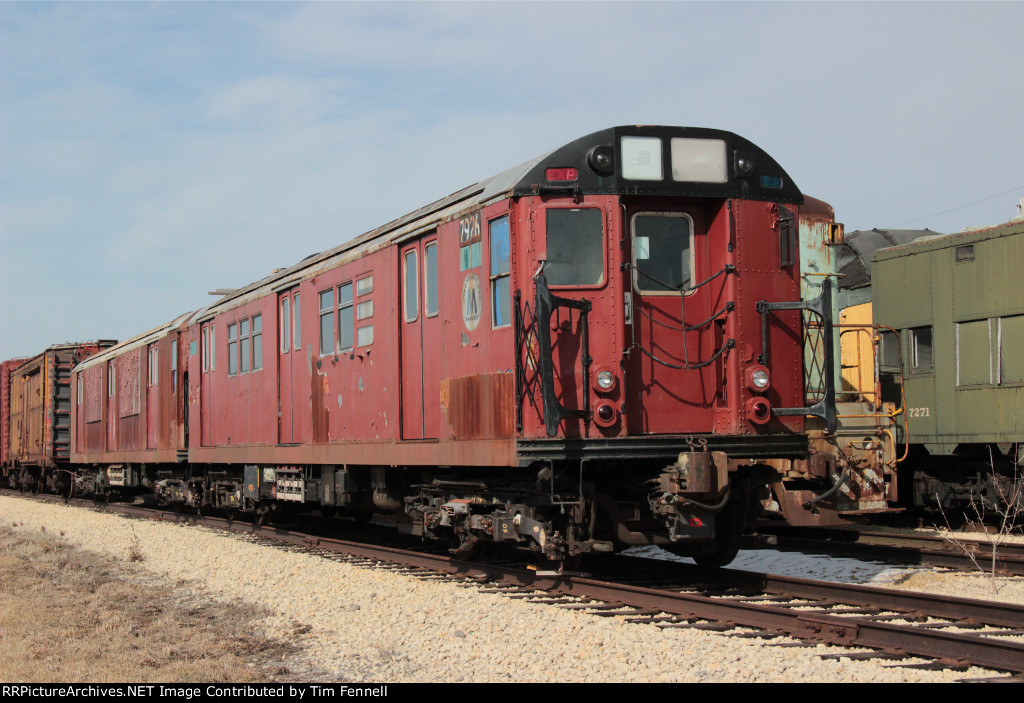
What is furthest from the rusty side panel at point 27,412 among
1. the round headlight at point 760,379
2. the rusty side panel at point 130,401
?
the round headlight at point 760,379

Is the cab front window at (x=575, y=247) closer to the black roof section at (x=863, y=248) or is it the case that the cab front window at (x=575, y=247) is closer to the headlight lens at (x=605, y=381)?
the headlight lens at (x=605, y=381)

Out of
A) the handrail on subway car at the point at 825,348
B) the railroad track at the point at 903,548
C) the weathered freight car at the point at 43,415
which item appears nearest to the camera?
the handrail on subway car at the point at 825,348

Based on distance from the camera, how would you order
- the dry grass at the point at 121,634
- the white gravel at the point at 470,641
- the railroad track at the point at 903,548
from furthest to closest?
the railroad track at the point at 903,548, the dry grass at the point at 121,634, the white gravel at the point at 470,641

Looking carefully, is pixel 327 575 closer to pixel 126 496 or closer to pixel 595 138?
pixel 595 138

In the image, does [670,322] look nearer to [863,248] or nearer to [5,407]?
[863,248]

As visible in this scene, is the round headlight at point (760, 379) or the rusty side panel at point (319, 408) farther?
the rusty side panel at point (319, 408)

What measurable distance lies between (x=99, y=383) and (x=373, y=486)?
53.9 ft

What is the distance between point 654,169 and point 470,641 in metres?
4.17

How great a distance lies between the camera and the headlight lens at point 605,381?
27.6ft

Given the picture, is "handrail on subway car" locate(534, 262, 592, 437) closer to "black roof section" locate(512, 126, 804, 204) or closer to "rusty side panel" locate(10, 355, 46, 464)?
"black roof section" locate(512, 126, 804, 204)


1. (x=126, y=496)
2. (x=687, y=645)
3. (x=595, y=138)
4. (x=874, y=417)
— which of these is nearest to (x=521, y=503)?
(x=687, y=645)

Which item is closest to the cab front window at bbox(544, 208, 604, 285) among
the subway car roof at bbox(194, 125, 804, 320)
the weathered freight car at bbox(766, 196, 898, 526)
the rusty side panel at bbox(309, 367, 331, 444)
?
the subway car roof at bbox(194, 125, 804, 320)

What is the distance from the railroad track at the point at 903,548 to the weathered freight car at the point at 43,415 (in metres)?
22.4

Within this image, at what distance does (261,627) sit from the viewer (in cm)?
828
